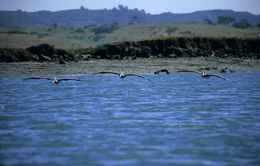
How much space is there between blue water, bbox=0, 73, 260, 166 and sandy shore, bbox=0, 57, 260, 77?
17.4 feet

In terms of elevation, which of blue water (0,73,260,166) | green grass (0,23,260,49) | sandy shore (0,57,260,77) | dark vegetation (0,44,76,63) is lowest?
blue water (0,73,260,166)

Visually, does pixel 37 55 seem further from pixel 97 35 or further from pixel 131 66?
pixel 97 35

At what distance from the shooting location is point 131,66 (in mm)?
34344

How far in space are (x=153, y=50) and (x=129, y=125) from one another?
88.5 ft

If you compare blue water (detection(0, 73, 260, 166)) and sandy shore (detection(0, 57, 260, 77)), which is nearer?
blue water (detection(0, 73, 260, 166))

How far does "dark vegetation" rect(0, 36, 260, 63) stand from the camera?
36.2 m

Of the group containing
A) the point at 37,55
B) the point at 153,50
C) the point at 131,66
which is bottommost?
the point at 131,66

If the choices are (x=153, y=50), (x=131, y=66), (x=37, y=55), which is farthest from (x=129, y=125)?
(x=153, y=50)

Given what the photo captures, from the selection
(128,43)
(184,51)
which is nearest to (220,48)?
(184,51)

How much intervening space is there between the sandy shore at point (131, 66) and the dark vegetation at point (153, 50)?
1648 millimetres

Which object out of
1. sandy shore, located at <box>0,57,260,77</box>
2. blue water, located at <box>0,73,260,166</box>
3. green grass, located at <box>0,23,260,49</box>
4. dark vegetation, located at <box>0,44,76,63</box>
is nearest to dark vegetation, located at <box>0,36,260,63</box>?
dark vegetation, located at <box>0,44,76,63</box>

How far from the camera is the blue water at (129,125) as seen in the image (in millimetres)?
10852

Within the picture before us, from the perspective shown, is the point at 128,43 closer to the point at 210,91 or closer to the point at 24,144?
the point at 210,91

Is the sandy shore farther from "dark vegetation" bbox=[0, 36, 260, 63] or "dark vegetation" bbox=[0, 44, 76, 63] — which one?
"dark vegetation" bbox=[0, 36, 260, 63]
